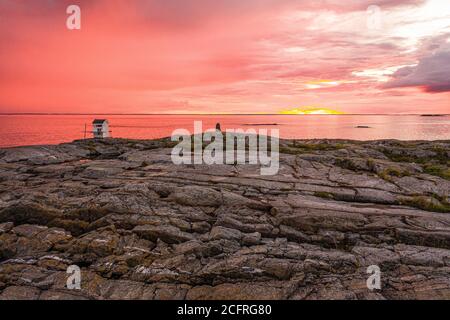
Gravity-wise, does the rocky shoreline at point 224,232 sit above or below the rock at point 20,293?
above

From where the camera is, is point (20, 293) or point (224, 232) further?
point (224, 232)

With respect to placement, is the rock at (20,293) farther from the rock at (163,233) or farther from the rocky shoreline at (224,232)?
the rock at (163,233)

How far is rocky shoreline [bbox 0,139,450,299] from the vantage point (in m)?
13.0

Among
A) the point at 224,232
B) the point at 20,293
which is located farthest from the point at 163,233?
the point at 20,293

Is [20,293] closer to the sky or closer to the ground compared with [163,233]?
closer to the ground

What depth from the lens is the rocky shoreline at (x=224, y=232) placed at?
42.8 ft

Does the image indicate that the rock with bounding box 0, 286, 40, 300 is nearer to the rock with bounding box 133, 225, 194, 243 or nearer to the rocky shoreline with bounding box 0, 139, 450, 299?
the rocky shoreline with bounding box 0, 139, 450, 299

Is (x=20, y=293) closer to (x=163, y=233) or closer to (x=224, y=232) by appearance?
(x=163, y=233)

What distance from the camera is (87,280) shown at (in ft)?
44.1

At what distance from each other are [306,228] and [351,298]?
517cm

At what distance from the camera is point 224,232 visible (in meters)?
16.2

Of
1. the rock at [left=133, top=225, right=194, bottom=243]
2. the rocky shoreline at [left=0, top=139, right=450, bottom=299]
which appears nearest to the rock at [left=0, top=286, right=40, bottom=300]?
the rocky shoreline at [left=0, top=139, right=450, bottom=299]

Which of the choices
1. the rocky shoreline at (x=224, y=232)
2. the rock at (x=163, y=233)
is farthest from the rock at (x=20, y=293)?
the rock at (x=163, y=233)

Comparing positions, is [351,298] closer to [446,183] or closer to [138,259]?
[138,259]
